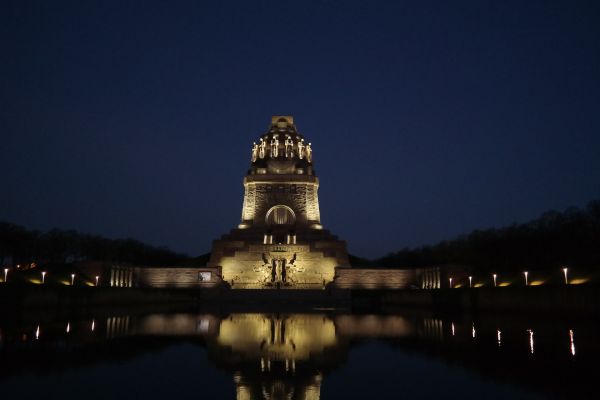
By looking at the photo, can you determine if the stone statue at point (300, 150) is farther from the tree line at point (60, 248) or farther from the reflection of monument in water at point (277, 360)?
the reflection of monument in water at point (277, 360)

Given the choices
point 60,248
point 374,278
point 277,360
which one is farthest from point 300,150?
point 277,360

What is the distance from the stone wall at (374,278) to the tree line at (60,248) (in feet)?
61.2

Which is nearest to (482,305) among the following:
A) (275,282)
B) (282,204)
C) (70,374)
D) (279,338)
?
(279,338)

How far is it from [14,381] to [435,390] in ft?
15.3

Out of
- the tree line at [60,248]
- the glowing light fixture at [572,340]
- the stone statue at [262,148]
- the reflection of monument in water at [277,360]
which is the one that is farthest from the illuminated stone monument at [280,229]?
the glowing light fixture at [572,340]

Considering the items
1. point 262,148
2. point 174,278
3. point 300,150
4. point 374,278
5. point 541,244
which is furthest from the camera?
point 262,148

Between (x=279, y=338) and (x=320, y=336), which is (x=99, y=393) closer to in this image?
(x=279, y=338)

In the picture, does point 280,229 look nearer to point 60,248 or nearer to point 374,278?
point 374,278

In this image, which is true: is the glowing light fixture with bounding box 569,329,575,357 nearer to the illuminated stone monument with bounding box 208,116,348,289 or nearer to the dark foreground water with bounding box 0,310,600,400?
the dark foreground water with bounding box 0,310,600,400

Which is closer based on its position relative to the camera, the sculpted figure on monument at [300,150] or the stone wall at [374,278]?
the stone wall at [374,278]

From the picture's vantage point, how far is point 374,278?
4231 cm

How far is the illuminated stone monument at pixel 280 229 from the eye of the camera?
44000 millimetres

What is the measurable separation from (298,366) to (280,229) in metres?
43.8

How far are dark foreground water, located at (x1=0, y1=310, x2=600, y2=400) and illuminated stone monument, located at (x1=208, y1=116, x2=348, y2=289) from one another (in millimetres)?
30952
